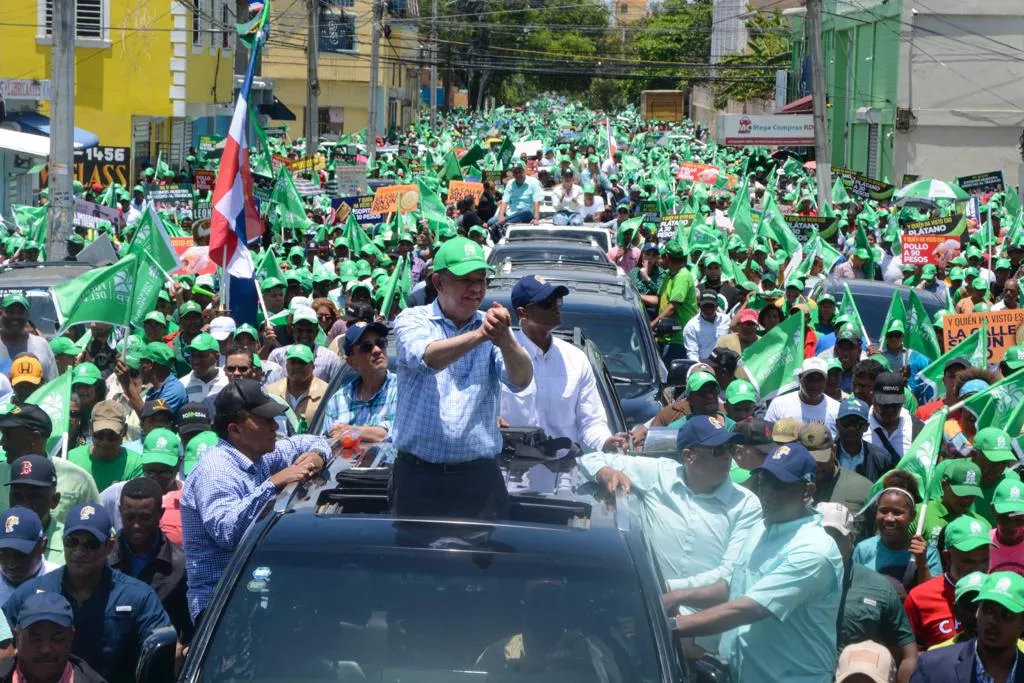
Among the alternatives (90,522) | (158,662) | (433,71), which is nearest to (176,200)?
(90,522)

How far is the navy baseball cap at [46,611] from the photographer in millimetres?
4988

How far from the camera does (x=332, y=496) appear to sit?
15.8ft

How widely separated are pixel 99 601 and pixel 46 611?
2.25 feet

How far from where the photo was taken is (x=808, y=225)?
22172 mm

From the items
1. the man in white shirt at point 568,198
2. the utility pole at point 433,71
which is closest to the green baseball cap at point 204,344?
the man in white shirt at point 568,198

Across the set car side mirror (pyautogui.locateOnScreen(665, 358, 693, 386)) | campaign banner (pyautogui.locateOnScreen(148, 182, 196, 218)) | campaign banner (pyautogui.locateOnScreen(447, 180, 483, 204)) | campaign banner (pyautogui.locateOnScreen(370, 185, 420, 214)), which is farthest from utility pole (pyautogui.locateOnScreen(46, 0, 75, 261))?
car side mirror (pyautogui.locateOnScreen(665, 358, 693, 386))

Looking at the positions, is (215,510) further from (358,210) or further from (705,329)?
(358,210)

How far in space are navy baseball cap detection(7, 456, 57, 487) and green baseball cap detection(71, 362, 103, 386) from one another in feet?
8.95

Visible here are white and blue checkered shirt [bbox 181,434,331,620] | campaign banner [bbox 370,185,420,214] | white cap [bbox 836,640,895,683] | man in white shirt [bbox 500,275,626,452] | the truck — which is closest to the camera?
white and blue checkered shirt [bbox 181,434,331,620]

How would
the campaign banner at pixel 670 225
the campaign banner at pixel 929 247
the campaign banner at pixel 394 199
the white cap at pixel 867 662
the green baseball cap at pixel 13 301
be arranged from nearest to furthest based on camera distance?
1. the white cap at pixel 867 662
2. the green baseball cap at pixel 13 301
3. the campaign banner at pixel 929 247
4. the campaign banner at pixel 670 225
5. the campaign banner at pixel 394 199

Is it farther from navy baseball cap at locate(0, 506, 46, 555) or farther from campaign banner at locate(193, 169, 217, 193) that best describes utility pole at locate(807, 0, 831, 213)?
navy baseball cap at locate(0, 506, 46, 555)

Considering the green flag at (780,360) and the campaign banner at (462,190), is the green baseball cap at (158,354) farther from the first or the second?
the campaign banner at (462,190)

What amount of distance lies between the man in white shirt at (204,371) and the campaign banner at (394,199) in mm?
12784

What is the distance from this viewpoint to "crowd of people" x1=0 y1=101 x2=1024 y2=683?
5.10m
